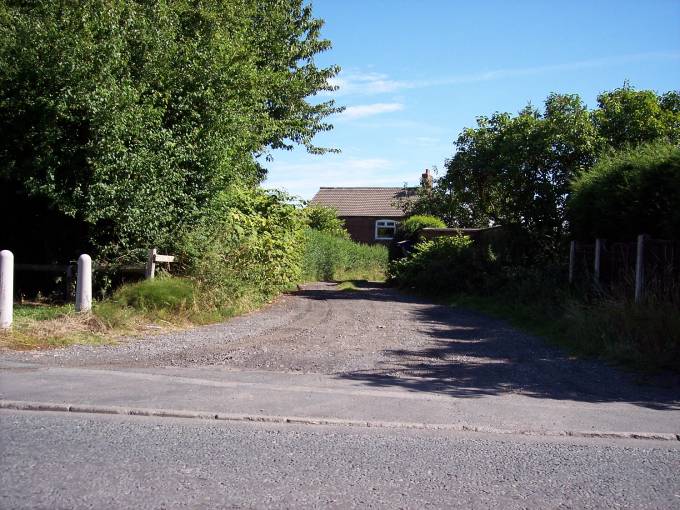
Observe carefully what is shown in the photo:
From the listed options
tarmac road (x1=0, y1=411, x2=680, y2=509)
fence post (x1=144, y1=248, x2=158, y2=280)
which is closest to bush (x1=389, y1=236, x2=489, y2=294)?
fence post (x1=144, y1=248, x2=158, y2=280)

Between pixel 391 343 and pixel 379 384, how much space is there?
3416 millimetres

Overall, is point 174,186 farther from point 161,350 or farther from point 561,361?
point 561,361

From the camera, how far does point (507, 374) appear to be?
375 inches

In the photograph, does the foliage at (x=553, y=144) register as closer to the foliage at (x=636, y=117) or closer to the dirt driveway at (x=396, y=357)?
the foliage at (x=636, y=117)

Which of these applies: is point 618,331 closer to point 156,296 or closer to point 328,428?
point 328,428

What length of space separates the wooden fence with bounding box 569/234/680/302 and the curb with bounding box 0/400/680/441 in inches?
207

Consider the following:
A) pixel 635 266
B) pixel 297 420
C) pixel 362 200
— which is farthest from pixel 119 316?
pixel 362 200

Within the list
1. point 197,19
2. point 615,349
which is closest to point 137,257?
point 197,19

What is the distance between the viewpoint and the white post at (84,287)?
1243 cm

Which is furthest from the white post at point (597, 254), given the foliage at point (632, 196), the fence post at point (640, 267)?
the fence post at point (640, 267)

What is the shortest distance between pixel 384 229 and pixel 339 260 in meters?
18.4

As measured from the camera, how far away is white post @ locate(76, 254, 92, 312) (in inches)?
489

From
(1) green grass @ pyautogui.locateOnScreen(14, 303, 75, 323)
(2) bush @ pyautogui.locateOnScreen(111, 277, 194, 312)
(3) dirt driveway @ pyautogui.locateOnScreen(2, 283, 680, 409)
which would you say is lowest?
(3) dirt driveway @ pyautogui.locateOnScreen(2, 283, 680, 409)

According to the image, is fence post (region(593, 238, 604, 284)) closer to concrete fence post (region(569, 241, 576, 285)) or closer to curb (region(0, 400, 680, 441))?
concrete fence post (region(569, 241, 576, 285))
